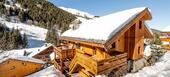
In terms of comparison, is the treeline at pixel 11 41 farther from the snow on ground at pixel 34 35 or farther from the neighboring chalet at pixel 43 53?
the neighboring chalet at pixel 43 53

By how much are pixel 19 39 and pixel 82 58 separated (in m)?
77.7

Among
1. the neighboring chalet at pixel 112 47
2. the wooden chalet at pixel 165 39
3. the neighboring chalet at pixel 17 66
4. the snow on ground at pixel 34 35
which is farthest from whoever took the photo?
the snow on ground at pixel 34 35

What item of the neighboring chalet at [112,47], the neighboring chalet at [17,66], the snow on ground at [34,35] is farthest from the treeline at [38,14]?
the neighboring chalet at [112,47]

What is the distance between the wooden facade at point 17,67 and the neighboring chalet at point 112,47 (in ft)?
65.5

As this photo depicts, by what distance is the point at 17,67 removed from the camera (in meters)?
37.5

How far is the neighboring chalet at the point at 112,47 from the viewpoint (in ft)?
43.4

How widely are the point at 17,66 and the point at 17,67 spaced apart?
19cm

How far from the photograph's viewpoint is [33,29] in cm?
13188

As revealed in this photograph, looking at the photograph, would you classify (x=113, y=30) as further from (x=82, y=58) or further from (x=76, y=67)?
(x=76, y=67)

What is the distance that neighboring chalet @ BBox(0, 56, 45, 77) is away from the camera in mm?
36125

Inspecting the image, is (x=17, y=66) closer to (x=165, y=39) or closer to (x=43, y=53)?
(x=43, y=53)

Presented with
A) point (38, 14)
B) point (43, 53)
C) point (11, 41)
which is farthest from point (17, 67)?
point (38, 14)

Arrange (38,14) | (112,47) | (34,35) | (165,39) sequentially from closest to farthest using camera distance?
(112,47) < (165,39) < (34,35) < (38,14)

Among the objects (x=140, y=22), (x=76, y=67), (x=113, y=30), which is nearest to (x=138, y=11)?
(x=140, y=22)
